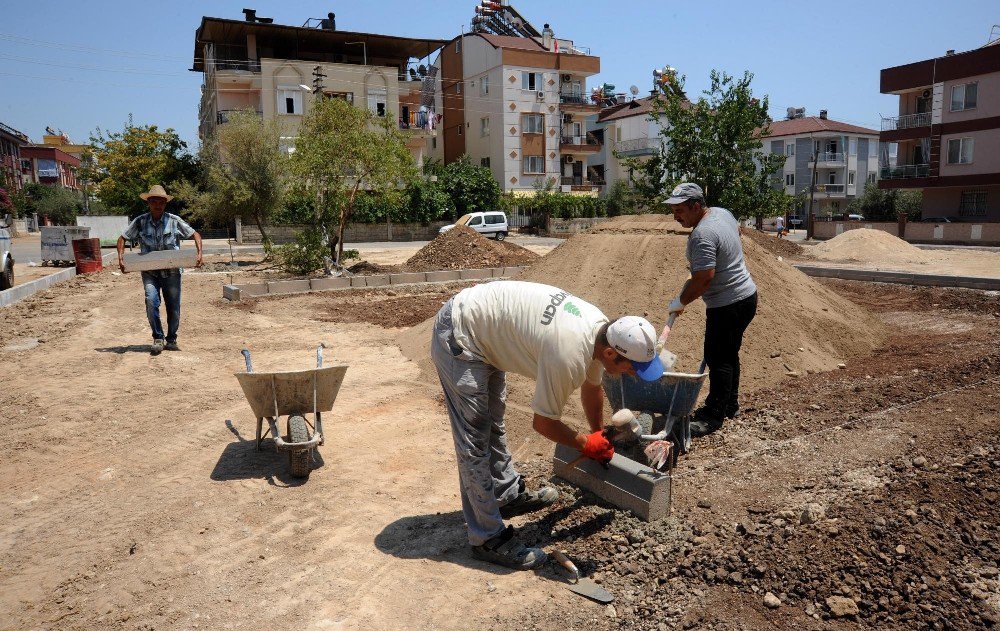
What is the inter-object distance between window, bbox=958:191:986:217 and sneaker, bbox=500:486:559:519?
3846 centimetres

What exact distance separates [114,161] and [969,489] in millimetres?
43780

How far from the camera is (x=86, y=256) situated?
18.1 meters

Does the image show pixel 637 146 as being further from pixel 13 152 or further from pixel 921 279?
pixel 13 152

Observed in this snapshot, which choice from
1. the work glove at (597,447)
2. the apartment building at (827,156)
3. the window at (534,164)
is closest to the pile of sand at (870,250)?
the work glove at (597,447)

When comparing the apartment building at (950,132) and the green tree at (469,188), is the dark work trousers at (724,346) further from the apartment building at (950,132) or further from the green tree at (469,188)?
the apartment building at (950,132)

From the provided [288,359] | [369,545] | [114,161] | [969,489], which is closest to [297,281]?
[288,359]

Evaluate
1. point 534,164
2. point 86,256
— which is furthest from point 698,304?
point 534,164

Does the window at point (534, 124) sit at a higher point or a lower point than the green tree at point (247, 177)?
higher

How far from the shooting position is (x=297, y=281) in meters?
13.8

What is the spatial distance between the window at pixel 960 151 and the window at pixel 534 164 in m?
22.5

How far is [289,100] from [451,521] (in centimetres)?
3785

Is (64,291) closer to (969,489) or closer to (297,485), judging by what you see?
(297,485)

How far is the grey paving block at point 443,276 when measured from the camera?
15.5 metres

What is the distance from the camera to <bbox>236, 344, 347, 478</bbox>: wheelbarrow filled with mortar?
4223 millimetres
